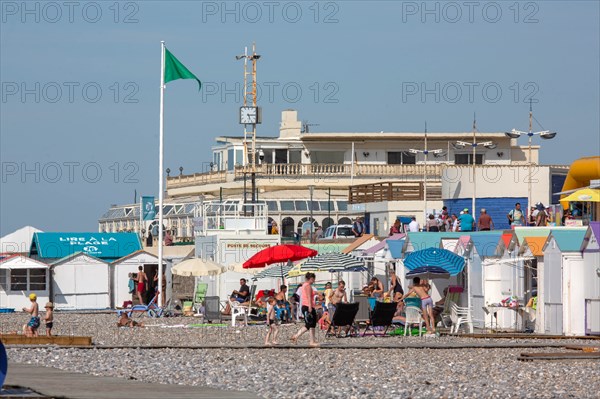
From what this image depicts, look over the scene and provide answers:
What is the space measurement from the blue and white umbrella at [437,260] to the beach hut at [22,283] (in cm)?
1770

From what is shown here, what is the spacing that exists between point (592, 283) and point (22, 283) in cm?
2355

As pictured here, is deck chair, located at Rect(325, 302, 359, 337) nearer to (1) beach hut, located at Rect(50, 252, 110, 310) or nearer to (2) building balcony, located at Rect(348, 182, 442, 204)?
(1) beach hut, located at Rect(50, 252, 110, 310)

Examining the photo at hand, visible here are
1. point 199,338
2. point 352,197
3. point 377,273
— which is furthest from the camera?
point 352,197

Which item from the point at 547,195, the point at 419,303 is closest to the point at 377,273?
the point at 419,303

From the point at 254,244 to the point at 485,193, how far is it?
14394 mm

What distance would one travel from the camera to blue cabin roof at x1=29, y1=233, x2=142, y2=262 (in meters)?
49.3

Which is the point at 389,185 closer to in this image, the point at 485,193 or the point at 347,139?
the point at 485,193

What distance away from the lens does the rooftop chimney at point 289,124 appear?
89.4 m

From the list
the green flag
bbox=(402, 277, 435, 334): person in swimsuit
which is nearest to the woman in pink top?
bbox=(402, 277, 435, 334): person in swimsuit

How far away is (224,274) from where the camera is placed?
44844 millimetres

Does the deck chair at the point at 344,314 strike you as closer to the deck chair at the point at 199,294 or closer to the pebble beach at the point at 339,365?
the pebble beach at the point at 339,365

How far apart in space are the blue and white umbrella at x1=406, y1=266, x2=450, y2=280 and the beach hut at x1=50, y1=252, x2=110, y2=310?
18035mm

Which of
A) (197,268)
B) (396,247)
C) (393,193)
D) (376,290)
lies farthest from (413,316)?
(393,193)

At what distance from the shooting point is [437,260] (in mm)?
31969
